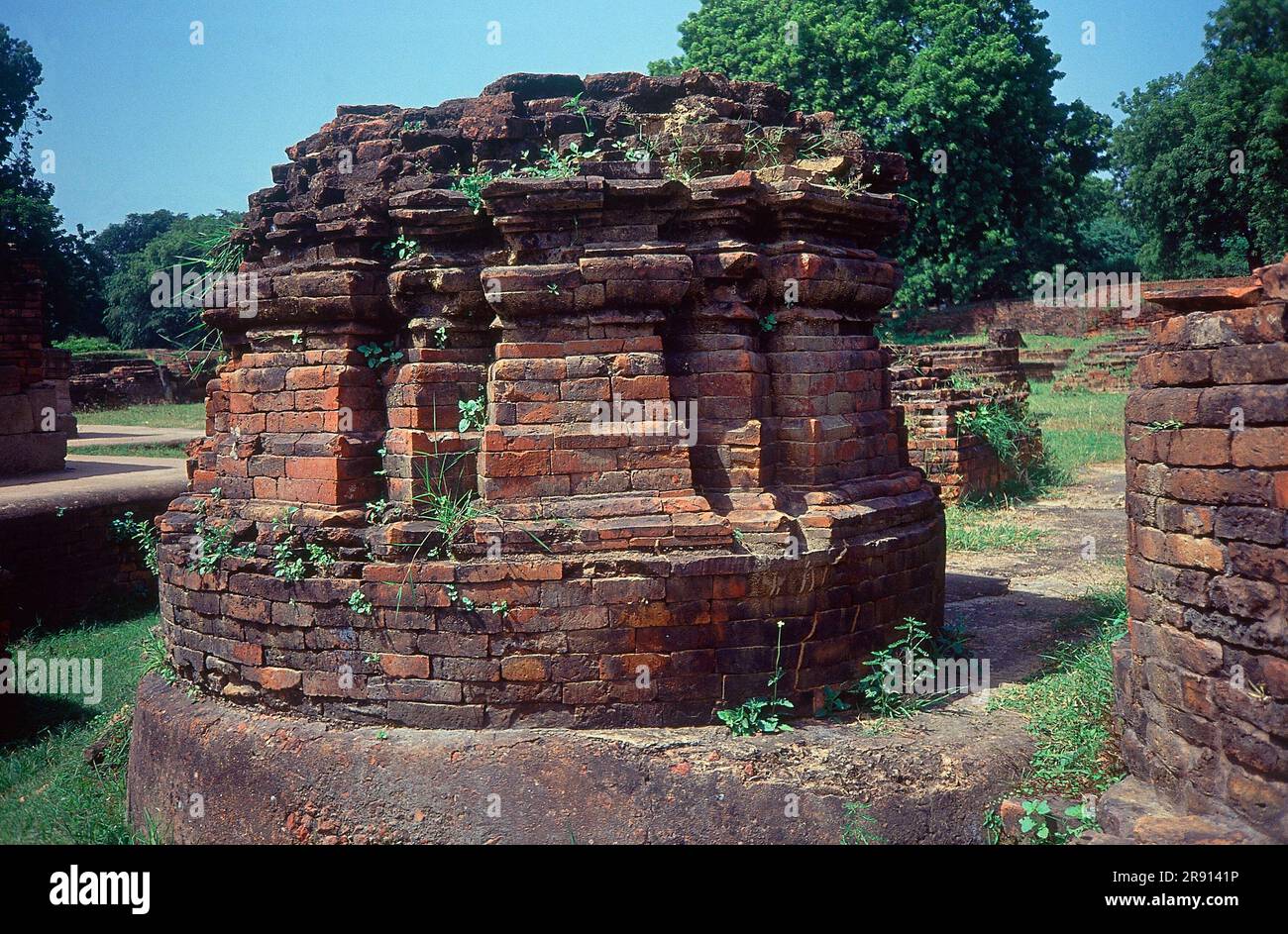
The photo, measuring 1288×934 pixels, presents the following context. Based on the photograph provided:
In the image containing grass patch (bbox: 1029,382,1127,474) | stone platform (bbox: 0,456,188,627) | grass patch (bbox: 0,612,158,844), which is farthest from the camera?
grass patch (bbox: 1029,382,1127,474)

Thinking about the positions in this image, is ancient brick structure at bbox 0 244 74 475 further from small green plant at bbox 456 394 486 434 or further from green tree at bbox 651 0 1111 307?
green tree at bbox 651 0 1111 307

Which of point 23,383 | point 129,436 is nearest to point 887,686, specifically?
point 23,383

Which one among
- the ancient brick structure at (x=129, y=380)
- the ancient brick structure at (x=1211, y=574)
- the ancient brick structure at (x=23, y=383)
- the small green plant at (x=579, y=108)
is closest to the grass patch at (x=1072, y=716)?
the ancient brick structure at (x=1211, y=574)

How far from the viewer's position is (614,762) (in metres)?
3.67

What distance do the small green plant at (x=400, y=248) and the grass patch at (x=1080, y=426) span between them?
933 cm

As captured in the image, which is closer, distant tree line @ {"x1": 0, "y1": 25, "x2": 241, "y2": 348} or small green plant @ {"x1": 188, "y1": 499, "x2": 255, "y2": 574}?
small green plant @ {"x1": 188, "y1": 499, "x2": 255, "y2": 574}

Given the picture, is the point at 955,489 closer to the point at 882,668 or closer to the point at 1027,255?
the point at 882,668

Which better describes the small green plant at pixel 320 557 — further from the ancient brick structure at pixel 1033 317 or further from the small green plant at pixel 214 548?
the ancient brick structure at pixel 1033 317

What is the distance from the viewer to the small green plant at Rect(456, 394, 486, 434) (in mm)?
4172

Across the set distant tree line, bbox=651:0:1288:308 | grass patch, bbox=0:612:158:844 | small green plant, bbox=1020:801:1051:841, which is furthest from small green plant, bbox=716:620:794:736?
distant tree line, bbox=651:0:1288:308

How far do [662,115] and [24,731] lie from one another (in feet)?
17.4

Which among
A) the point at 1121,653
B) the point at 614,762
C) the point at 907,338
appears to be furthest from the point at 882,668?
the point at 907,338

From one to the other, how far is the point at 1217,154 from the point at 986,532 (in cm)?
2643

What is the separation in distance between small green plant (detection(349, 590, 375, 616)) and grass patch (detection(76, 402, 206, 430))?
56.7 ft
